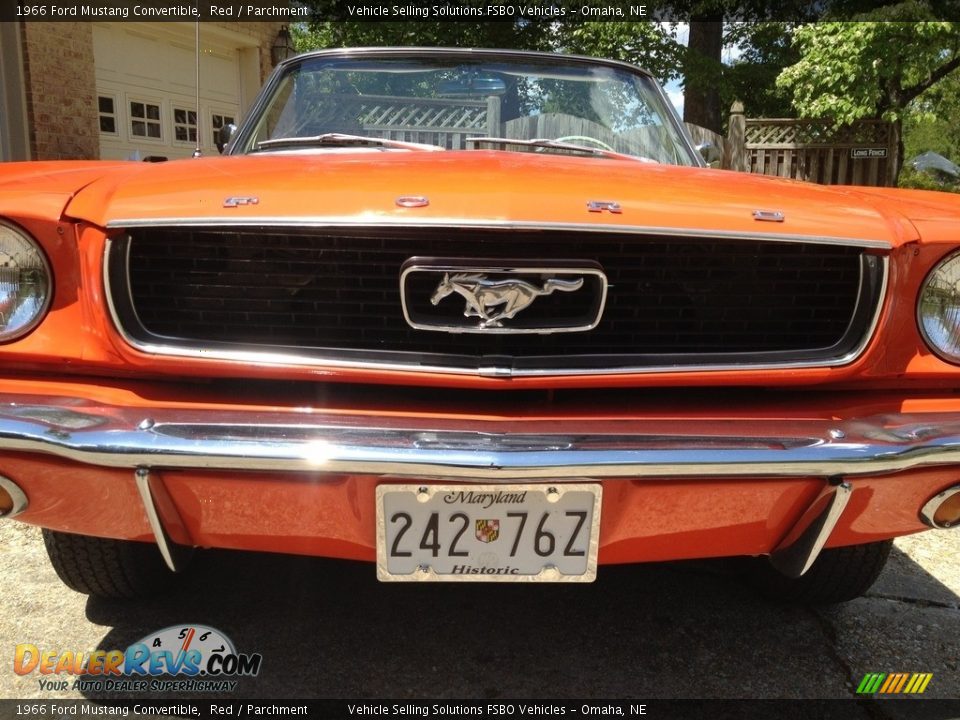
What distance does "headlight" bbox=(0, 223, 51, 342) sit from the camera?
158 cm

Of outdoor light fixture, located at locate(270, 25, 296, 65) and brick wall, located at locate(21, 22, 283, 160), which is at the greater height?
outdoor light fixture, located at locate(270, 25, 296, 65)

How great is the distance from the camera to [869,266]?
5.29ft

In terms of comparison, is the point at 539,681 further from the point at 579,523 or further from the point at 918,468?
the point at 918,468

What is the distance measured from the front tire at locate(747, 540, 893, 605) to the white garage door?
7579 mm

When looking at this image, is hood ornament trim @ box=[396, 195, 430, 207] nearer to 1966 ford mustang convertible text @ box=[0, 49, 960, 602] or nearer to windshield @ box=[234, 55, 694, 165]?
1966 ford mustang convertible text @ box=[0, 49, 960, 602]

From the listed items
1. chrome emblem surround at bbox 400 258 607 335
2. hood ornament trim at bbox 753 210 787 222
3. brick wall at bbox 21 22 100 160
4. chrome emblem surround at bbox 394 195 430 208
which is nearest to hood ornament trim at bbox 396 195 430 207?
chrome emblem surround at bbox 394 195 430 208

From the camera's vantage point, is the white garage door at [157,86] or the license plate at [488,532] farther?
the white garage door at [157,86]

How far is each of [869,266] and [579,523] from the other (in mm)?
786

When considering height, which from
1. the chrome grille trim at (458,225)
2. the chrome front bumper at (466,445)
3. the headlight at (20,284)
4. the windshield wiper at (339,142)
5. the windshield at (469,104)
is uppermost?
the windshield at (469,104)

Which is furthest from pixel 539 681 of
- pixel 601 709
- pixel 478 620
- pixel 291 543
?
pixel 291 543

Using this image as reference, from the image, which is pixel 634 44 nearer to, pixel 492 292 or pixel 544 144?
pixel 544 144

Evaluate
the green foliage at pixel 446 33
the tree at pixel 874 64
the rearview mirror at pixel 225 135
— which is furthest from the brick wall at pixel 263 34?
the rearview mirror at pixel 225 135

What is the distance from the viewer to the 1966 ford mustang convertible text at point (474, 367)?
1460mm

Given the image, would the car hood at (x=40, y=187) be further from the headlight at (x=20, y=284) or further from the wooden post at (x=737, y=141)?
the wooden post at (x=737, y=141)
